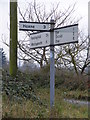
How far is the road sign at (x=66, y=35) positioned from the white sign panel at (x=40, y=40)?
183 millimetres

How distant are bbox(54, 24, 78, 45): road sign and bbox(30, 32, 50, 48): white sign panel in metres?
0.18

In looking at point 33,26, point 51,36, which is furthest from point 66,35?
point 33,26

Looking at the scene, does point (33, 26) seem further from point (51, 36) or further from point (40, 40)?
point (51, 36)

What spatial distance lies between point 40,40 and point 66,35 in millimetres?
649

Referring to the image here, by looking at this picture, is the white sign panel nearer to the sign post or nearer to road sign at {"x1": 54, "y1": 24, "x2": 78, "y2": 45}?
the sign post

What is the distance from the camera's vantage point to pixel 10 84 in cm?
795

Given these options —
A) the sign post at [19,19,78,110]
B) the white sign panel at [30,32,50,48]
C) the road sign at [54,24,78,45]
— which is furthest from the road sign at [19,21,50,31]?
the road sign at [54,24,78,45]

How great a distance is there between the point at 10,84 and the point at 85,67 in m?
10.4

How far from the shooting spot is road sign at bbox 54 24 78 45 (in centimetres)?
549

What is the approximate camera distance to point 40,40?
19.6ft

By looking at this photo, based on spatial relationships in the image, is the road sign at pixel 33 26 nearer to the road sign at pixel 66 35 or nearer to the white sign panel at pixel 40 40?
the white sign panel at pixel 40 40

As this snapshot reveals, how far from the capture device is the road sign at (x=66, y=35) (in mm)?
5488

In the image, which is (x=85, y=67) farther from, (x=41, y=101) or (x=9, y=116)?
(x=9, y=116)

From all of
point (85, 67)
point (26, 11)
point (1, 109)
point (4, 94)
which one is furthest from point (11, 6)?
point (85, 67)
